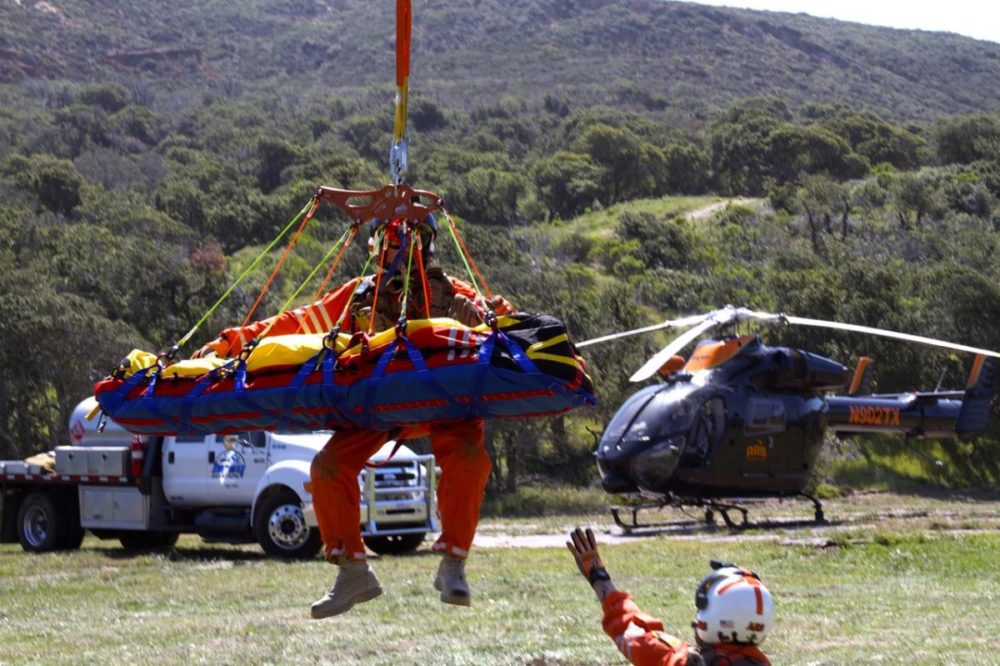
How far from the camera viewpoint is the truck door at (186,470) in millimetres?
17844

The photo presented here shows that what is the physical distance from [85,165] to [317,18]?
233 ft

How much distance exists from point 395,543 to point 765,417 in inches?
229

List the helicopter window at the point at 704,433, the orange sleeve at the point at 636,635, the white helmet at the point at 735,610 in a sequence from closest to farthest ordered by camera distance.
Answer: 1. the white helmet at the point at 735,610
2. the orange sleeve at the point at 636,635
3. the helicopter window at the point at 704,433

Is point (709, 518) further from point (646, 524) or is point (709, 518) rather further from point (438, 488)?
point (438, 488)

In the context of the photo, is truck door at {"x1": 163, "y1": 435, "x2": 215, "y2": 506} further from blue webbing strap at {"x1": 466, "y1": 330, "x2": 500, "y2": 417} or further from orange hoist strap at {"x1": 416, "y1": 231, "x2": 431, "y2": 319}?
blue webbing strap at {"x1": 466, "y1": 330, "x2": 500, "y2": 417}

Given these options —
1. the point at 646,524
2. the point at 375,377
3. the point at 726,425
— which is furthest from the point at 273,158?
the point at 375,377

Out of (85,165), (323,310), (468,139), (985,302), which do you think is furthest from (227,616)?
(468,139)

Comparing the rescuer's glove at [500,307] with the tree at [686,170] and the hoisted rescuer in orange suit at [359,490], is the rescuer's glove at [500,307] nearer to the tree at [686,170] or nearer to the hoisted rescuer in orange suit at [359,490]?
the hoisted rescuer in orange suit at [359,490]

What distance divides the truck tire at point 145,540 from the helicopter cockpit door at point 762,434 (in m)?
7.68

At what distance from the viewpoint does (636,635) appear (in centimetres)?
488

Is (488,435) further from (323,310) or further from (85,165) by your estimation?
(85,165)

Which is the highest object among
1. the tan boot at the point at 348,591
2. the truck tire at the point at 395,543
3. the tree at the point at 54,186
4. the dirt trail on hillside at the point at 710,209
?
the tan boot at the point at 348,591

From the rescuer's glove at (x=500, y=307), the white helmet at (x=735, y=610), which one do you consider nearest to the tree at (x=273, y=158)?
the rescuer's glove at (x=500, y=307)

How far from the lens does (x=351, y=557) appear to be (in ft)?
20.8
